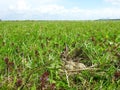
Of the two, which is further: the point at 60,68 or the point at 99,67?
the point at 99,67

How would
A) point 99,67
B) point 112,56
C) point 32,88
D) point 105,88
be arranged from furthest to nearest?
point 112,56 → point 99,67 → point 105,88 → point 32,88

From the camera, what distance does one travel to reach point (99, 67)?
3.05 meters

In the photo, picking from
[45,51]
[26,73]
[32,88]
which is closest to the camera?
[32,88]

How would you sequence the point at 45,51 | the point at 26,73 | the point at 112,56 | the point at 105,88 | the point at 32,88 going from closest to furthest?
the point at 32,88, the point at 105,88, the point at 26,73, the point at 112,56, the point at 45,51

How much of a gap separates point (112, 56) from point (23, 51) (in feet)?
4.05

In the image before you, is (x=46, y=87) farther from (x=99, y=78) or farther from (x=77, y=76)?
(x=99, y=78)

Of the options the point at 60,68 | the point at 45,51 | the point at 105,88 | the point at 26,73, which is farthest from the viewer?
the point at 45,51

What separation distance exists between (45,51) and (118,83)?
4.56ft

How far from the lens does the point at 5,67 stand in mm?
2867

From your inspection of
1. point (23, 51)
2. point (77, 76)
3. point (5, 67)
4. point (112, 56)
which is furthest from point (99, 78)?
point (23, 51)

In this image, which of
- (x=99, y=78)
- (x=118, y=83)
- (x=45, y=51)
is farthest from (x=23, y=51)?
(x=118, y=83)

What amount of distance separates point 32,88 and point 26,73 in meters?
0.45

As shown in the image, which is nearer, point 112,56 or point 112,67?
point 112,67

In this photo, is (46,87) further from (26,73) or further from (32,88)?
(26,73)
